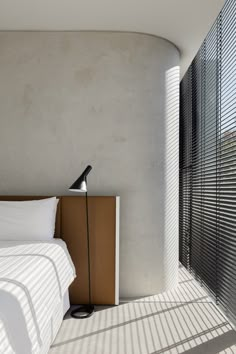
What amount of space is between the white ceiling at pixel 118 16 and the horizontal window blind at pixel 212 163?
8.3 inches

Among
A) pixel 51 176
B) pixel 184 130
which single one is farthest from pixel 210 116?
pixel 51 176

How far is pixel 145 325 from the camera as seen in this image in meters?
2.77

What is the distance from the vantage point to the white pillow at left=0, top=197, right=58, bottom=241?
3006 mm

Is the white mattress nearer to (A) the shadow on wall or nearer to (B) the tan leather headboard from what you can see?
(B) the tan leather headboard

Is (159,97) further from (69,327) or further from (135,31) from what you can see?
(69,327)

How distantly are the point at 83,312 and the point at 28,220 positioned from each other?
890mm

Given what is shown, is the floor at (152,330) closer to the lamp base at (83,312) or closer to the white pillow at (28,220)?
the lamp base at (83,312)

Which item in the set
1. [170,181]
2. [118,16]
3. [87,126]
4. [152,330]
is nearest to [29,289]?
[152,330]

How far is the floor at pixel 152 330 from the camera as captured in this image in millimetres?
2404

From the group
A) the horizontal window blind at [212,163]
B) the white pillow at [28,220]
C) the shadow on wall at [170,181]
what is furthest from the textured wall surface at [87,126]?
the horizontal window blind at [212,163]

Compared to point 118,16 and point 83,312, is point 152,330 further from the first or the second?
point 118,16

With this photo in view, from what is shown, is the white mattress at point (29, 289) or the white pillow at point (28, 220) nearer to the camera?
the white mattress at point (29, 289)

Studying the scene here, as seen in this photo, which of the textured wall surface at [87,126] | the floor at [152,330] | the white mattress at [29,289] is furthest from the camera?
the textured wall surface at [87,126]

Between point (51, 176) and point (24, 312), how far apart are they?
6.45 feet
